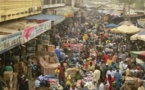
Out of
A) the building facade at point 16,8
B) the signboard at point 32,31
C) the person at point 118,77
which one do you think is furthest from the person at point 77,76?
the building facade at point 16,8

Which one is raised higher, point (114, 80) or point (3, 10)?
point (3, 10)

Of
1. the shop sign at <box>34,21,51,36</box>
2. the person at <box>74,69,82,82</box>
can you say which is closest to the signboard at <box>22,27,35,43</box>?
the shop sign at <box>34,21,51,36</box>

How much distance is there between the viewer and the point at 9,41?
11234 millimetres

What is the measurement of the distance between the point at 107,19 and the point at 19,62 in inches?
1135

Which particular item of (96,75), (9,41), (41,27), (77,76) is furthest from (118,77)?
(41,27)

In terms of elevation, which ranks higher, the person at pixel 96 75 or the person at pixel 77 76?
the person at pixel 96 75

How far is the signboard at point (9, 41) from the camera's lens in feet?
34.2

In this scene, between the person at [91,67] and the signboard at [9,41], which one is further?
the person at [91,67]

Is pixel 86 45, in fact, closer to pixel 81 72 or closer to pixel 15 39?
pixel 81 72

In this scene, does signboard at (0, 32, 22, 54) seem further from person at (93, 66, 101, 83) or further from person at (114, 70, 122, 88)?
person at (114, 70, 122, 88)

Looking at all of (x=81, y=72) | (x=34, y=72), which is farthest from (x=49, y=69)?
(x=81, y=72)

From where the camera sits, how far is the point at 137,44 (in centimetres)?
1969

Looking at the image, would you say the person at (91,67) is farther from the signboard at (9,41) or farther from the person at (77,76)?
the signboard at (9,41)

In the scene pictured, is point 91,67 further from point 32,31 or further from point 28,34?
point 32,31
